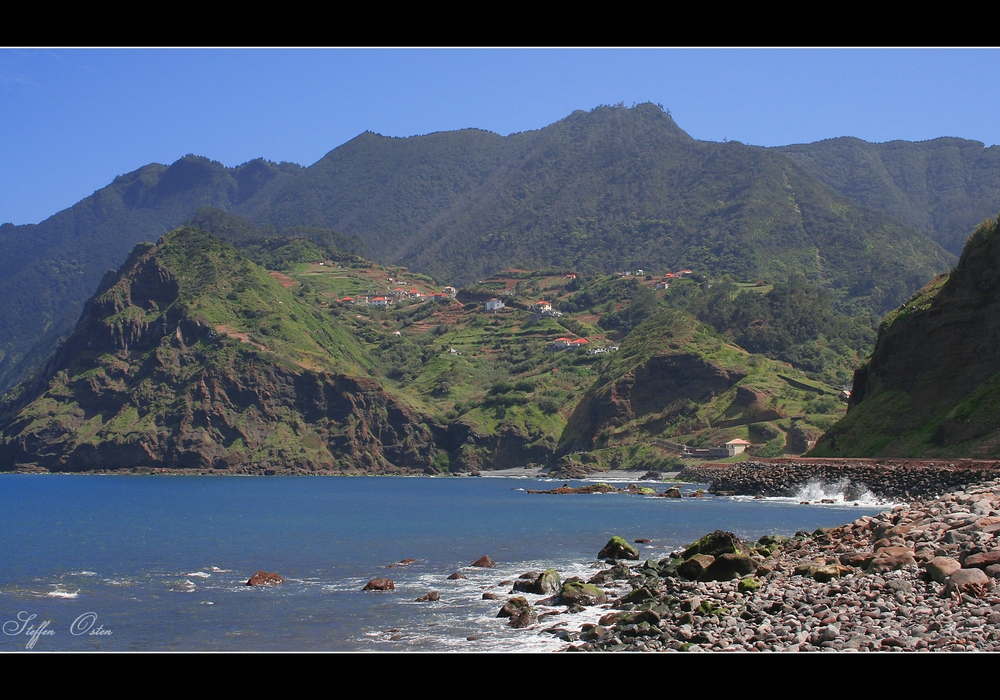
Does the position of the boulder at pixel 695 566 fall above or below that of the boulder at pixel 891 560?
below

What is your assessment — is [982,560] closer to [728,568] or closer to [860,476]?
[728,568]

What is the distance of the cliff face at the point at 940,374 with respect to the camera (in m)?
52.4

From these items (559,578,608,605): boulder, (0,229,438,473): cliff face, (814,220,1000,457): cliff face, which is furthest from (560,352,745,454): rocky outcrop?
(559,578,608,605): boulder

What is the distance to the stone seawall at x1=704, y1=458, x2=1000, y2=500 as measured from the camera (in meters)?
45.7

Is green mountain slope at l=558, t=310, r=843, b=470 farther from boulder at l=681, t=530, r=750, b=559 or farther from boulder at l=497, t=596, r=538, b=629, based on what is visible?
boulder at l=497, t=596, r=538, b=629

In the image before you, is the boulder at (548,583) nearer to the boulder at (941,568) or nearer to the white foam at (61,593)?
the boulder at (941,568)

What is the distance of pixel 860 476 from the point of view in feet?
190

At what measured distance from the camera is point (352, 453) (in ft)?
475

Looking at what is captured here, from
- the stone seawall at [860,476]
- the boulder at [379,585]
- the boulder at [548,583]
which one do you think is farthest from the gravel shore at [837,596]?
the stone seawall at [860,476]

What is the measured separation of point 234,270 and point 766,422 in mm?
106020

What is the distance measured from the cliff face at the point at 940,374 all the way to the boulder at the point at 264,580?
125 ft

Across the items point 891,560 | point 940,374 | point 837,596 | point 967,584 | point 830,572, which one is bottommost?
point 830,572

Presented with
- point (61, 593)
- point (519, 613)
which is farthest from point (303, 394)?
point (519, 613)

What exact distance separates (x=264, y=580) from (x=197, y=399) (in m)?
116
